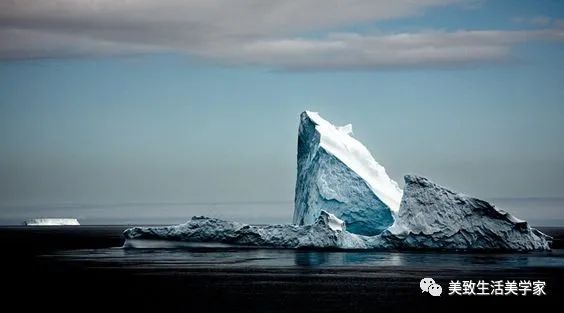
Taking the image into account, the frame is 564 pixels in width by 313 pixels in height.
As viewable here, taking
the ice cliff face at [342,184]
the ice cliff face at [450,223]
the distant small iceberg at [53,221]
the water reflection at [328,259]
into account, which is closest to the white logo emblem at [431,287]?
the water reflection at [328,259]

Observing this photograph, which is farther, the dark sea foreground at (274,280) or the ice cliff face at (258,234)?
the ice cliff face at (258,234)

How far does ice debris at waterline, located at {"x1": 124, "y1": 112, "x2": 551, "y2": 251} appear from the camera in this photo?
127ft

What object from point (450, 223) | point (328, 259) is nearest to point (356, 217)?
point (328, 259)

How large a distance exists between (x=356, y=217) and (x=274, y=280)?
549 inches

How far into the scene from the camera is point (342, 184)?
43.2 metres

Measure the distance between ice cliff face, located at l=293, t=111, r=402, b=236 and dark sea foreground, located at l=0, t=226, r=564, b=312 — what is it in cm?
197

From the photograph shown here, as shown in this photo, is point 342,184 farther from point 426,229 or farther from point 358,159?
point 426,229

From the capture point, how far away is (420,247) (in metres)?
40.6

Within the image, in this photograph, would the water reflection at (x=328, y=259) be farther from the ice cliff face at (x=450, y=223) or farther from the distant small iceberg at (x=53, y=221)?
the distant small iceberg at (x=53, y=221)

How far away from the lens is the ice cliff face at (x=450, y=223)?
3844 centimetres

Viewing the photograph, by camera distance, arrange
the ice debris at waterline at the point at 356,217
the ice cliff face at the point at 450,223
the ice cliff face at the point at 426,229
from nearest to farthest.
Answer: the ice cliff face at the point at 450,223 < the ice cliff face at the point at 426,229 < the ice debris at waterline at the point at 356,217

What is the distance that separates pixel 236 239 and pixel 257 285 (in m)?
15.4

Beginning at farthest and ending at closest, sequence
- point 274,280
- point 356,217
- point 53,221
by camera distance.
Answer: point 53,221
point 356,217
point 274,280

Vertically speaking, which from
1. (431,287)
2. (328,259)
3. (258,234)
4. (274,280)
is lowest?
(431,287)
